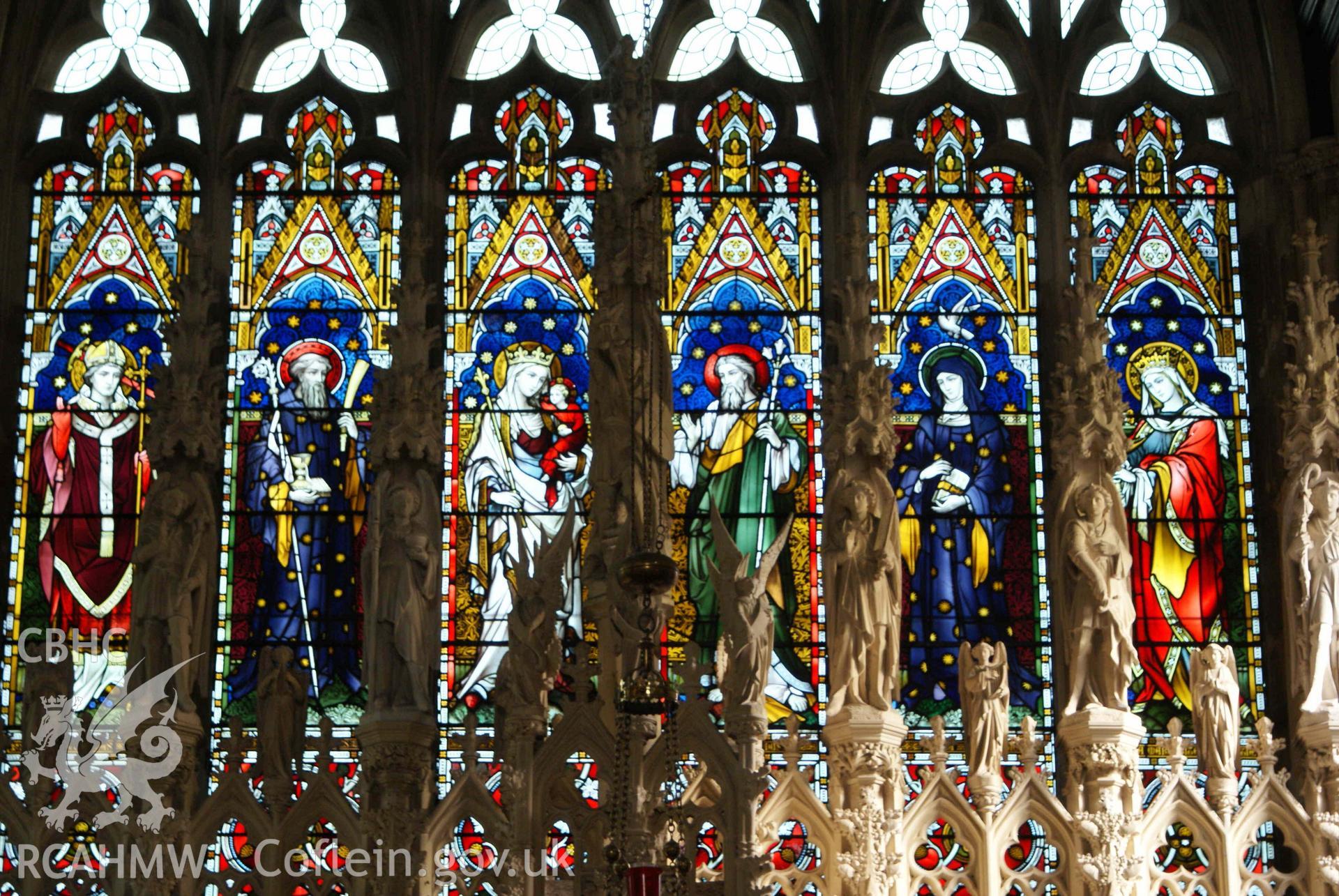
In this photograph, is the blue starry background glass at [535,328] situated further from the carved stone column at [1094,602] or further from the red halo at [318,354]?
the carved stone column at [1094,602]

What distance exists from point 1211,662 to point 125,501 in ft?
27.5

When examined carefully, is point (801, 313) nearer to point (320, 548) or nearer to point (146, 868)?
point (320, 548)

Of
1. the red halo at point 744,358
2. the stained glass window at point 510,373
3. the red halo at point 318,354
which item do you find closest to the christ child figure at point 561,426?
the stained glass window at point 510,373

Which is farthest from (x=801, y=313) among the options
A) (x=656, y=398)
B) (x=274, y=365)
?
(x=274, y=365)

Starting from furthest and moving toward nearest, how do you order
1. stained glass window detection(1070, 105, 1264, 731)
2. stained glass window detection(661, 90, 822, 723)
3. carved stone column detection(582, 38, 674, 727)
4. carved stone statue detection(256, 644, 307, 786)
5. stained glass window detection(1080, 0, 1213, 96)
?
stained glass window detection(1080, 0, 1213, 96) < stained glass window detection(1070, 105, 1264, 731) < stained glass window detection(661, 90, 822, 723) < carved stone statue detection(256, 644, 307, 786) < carved stone column detection(582, 38, 674, 727)

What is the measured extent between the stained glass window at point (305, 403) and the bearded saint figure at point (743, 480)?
101 inches

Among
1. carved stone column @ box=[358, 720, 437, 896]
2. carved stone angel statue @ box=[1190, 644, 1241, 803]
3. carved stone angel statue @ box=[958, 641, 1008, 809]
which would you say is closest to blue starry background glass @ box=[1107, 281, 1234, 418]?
carved stone angel statue @ box=[1190, 644, 1241, 803]

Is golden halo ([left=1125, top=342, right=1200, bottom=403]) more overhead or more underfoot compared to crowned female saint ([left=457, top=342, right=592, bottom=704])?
more overhead

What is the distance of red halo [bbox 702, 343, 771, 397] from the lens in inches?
852

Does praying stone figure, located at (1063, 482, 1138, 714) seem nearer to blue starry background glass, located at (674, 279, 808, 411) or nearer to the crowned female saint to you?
blue starry background glass, located at (674, 279, 808, 411)

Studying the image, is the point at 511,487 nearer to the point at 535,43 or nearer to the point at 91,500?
the point at 91,500

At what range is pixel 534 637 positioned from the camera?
59.5 ft

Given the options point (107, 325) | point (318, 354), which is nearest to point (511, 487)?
point (318, 354)

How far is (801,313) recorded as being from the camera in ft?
71.8
